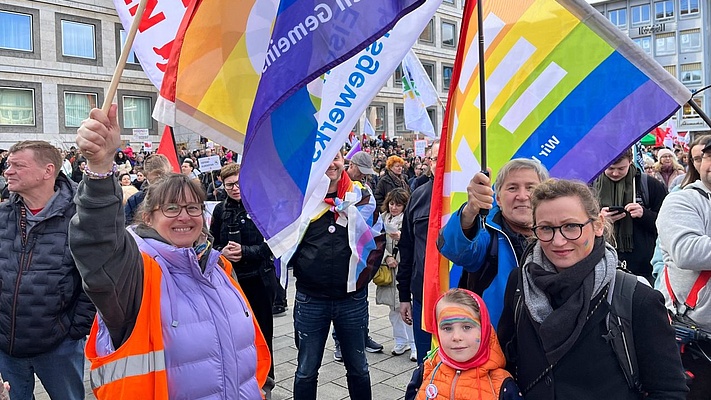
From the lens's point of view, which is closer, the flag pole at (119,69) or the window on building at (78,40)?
the flag pole at (119,69)

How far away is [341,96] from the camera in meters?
3.21

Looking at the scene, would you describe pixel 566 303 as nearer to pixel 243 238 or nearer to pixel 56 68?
pixel 243 238

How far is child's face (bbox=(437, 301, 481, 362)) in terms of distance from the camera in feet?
7.83

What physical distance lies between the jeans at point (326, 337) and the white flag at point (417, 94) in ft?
15.4

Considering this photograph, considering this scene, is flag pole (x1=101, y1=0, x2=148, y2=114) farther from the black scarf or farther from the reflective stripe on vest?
the black scarf

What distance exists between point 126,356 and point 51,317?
1.50 metres

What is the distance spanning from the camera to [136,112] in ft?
117

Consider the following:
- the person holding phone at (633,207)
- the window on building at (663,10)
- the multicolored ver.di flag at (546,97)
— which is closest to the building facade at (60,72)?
the person holding phone at (633,207)

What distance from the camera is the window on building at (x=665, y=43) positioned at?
5922cm

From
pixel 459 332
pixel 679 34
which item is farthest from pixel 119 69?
pixel 679 34

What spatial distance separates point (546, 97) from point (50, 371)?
11.2 ft

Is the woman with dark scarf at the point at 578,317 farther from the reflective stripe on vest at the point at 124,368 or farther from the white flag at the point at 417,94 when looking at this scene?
the white flag at the point at 417,94

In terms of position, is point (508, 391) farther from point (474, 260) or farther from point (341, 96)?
point (341, 96)

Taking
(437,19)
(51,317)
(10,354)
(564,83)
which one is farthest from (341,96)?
(437,19)
